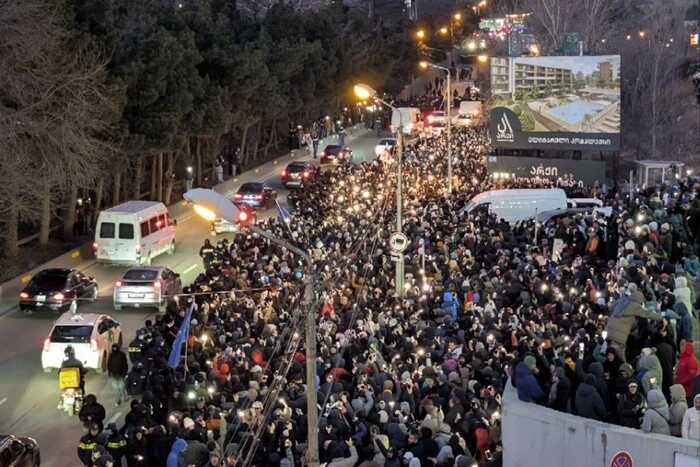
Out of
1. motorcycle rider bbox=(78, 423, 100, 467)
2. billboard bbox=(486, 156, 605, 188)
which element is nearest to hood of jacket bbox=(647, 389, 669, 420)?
motorcycle rider bbox=(78, 423, 100, 467)

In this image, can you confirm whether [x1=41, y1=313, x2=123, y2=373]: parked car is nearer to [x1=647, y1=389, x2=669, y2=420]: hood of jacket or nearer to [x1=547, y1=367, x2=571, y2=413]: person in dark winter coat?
[x1=547, y1=367, x2=571, y2=413]: person in dark winter coat

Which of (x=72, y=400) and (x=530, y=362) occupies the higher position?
(x=530, y=362)

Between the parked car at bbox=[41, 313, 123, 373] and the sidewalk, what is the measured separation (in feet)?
22.3

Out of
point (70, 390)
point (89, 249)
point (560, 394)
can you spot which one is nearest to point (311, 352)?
point (560, 394)

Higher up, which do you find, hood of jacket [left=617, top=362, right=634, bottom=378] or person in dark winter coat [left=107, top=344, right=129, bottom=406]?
hood of jacket [left=617, top=362, right=634, bottom=378]

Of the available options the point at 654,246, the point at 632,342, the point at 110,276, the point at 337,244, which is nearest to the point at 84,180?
the point at 110,276

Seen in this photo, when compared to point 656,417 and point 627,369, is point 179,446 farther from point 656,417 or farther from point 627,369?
point 656,417

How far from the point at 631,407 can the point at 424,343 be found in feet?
17.9

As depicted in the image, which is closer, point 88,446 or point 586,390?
point 586,390

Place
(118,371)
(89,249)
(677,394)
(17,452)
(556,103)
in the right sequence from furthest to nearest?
1. (556,103)
2. (89,249)
3. (118,371)
4. (17,452)
5. (677,394)

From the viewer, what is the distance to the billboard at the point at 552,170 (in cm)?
4044

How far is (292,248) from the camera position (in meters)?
11.2

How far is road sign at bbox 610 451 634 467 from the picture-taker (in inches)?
484

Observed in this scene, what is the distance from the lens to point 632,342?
15211mm
